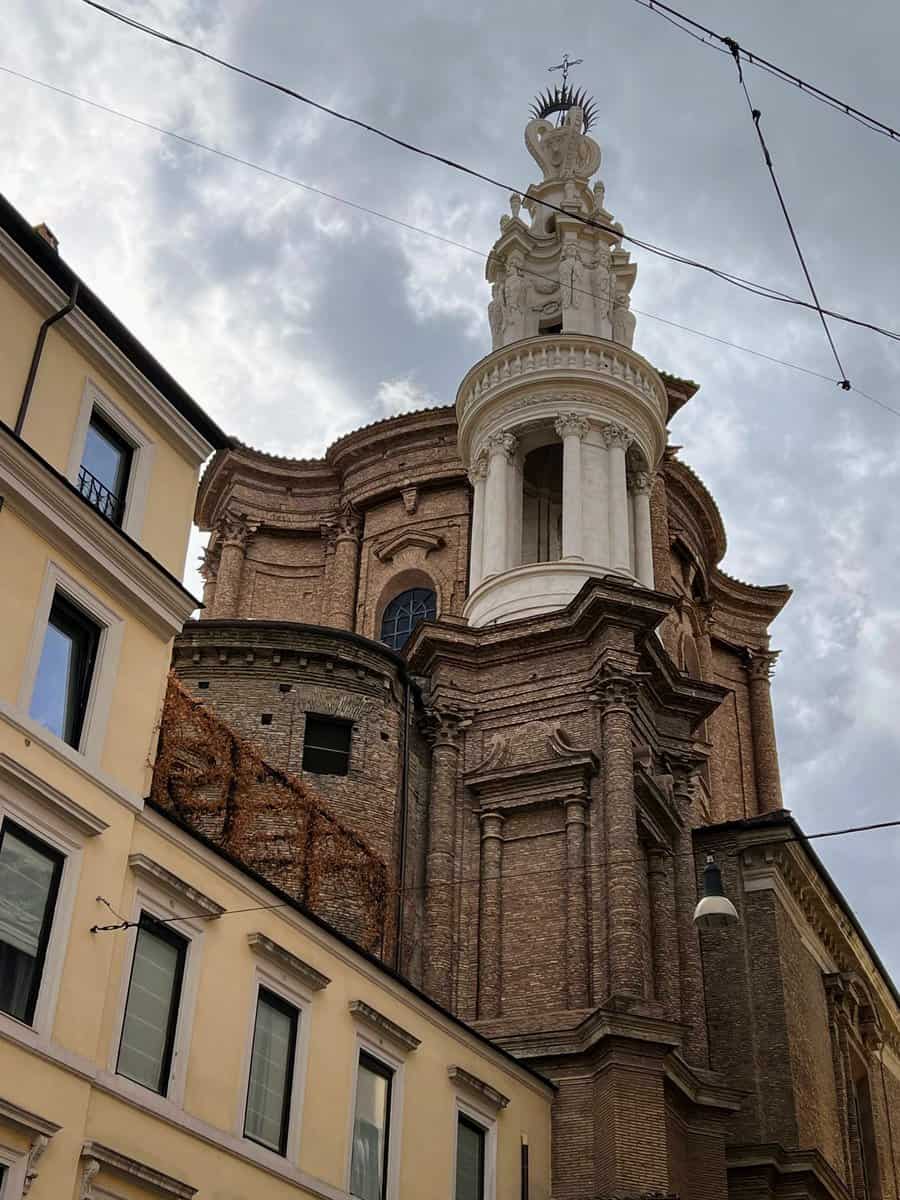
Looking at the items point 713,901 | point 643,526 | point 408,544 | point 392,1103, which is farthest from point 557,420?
point 392,1103

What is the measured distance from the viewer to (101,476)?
1762 cm

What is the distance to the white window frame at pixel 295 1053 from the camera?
16578 mm

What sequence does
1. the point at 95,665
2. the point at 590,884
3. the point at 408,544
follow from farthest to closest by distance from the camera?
the point at 408,544 → the point at 590,884 → the point at 95,665

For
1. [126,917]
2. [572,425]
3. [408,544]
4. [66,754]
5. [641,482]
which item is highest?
[408,544]

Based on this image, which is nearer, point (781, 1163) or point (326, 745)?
point (781, 1163)

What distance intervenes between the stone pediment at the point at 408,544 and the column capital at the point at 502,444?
17.5 feet

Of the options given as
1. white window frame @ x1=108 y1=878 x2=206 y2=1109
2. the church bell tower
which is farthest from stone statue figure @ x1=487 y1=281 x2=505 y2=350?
white window frame @ x1=108 y1=878 x2=206 y2=1109

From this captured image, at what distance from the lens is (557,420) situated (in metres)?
33.8

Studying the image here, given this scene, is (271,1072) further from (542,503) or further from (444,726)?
(542,503)

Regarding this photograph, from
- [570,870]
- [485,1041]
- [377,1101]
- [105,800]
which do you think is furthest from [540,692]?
[105,800]

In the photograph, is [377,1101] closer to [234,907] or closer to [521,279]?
[234,907]

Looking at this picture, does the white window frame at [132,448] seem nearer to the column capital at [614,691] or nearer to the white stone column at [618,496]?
the column capital at [614,691]

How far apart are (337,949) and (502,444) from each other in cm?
1744

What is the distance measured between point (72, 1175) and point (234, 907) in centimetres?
→ 378
